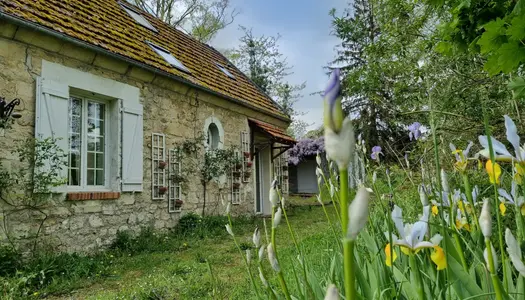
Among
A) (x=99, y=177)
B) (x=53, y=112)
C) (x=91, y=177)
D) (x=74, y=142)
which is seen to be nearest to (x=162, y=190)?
(x=99, y=177)

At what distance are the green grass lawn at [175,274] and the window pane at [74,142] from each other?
4.48ft

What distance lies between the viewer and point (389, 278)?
1.34 metres

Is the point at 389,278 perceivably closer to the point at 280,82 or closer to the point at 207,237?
the point at 207,237

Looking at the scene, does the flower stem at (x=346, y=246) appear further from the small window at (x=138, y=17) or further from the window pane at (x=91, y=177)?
the small window at (x=138, y=17)

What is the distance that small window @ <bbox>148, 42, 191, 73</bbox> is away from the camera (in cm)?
847

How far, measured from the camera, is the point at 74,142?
598 cm

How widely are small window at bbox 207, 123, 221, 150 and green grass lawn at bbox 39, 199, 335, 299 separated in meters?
3.07

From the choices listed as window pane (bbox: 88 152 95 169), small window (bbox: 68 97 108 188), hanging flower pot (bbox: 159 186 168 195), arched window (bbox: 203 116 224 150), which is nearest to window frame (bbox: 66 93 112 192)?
small window (bbox: 68 97 108 188)

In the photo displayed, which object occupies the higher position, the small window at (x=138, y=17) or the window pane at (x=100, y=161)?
the small window at (x=138, y=17)

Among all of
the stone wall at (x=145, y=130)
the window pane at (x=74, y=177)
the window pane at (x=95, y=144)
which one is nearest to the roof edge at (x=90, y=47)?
the stone wall at (x=145, y=130)

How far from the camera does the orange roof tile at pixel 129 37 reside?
580cm

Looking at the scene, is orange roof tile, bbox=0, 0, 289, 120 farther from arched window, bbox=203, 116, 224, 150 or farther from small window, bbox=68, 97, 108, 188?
small window, bbox=68, 97, 108, 188

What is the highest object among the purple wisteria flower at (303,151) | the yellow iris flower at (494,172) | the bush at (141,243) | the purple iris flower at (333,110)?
the purple wisteria flower at (303,151)

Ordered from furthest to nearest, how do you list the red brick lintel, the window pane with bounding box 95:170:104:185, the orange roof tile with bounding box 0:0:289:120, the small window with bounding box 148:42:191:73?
1. the small window with bounding box 148:42:191:73
2. the window pane with bounding box 95:170:104:185
3. the orange roof tile with bounding box 0:0:289:120
4. the red brick lintel
